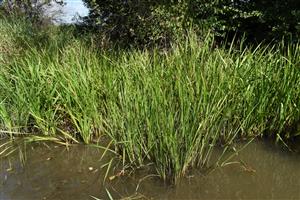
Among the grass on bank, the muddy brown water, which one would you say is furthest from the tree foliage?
the muddy brown water

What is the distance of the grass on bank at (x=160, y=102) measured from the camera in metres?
3.99

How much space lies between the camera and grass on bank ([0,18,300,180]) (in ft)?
13.1

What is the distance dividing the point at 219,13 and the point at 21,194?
5554mm

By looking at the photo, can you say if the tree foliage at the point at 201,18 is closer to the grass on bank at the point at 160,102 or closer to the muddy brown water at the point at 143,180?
the grass on bank at the point at 160,102

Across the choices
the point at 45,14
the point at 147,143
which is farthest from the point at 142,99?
the point at 45,14

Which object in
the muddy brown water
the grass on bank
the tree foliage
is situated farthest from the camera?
the tree foliage

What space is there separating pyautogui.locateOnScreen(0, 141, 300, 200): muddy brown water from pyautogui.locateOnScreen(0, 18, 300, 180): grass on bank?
0.19 meters

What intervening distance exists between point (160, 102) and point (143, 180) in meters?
0.68

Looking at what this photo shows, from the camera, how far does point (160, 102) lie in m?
4.07

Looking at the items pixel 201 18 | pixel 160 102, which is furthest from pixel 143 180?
pixel 201 18

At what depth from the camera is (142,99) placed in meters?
4.22

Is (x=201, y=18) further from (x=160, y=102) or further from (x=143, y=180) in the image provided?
(x=143, y=180)

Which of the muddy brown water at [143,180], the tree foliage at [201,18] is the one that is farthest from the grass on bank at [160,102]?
the tree foliage at [201,18]

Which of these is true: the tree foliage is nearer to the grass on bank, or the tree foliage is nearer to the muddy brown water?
the grass on bank
